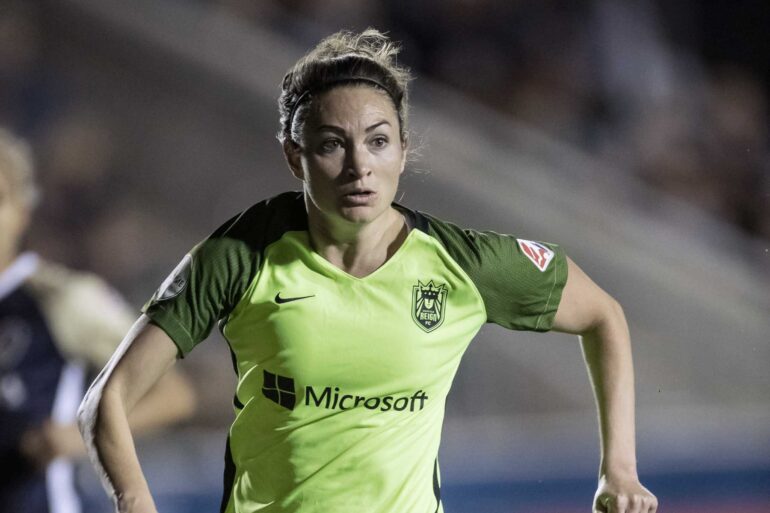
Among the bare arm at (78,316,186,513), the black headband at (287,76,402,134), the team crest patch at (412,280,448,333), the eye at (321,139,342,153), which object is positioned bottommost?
the bare arm at (78,316,186,513)

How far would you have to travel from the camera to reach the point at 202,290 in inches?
74.9

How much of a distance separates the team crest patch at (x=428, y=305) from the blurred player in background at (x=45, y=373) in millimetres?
1685

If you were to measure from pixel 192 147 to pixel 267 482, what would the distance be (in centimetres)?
292

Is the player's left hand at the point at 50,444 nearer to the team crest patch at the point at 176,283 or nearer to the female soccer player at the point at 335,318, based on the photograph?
the female soccer player at the point at 335,318

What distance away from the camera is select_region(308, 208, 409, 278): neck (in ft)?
6.55

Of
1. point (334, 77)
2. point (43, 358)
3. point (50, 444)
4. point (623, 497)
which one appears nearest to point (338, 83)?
point (334, 77)

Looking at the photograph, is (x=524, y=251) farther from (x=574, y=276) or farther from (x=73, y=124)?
(x=73, y=124)

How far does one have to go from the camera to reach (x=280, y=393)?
194 centimetres

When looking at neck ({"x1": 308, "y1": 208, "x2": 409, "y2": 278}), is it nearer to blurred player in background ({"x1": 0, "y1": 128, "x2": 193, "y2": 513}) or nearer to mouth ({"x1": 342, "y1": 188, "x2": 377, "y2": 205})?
mouth ({"x1": 342, "y1": 188, "x2": 377, "y2": 205})

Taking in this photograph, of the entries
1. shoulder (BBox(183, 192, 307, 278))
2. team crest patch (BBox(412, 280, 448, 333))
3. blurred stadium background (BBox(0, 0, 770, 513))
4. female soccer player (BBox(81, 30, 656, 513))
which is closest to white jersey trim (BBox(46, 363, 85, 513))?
blurred stadium background (BBox(0, 0, 770, 513))

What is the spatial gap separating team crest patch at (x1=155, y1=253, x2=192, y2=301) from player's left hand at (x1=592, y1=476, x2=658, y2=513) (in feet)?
2.74

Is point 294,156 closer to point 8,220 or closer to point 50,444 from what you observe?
point 50,444

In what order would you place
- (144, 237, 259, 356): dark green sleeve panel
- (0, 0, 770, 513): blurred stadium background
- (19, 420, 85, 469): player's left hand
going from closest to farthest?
1. (144, 237, 259, 356): dark green sleeve panel
2. (19, 420, 85, 469): player's left hand
3. (0, 0, 770, 513): blurred stadium background

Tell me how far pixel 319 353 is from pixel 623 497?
59 cm
